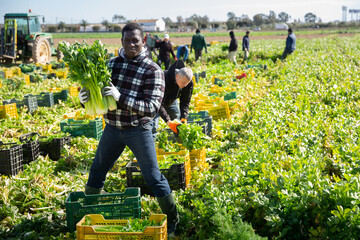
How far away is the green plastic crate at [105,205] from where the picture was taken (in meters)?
3.61

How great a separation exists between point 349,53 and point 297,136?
54.6ft

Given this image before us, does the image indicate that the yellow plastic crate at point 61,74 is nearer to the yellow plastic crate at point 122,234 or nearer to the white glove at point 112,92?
the white glove at point 112,92

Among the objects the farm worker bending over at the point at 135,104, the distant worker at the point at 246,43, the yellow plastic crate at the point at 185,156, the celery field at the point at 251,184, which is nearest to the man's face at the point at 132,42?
the farm worker bending over at the point at 135,104

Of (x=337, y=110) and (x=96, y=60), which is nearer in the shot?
(x=96, y=60)

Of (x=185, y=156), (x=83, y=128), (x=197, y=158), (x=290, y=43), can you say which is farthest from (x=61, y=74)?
(x=185, y=156)

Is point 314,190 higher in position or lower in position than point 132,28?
lower

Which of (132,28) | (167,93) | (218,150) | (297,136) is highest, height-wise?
(132,28)

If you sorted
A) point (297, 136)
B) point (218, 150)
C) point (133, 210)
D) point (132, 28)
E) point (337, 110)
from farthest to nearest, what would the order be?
point (337, 110)
point (218, 150)
point (297, 136)
point (133, 210)
point (132, 28)

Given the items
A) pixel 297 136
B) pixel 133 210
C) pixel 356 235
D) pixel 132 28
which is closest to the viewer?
pixel 356 235

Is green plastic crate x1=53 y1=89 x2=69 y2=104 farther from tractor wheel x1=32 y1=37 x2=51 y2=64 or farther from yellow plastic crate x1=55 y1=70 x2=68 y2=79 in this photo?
tractor wheel x1=32 y1=37 x2=51 y2=64

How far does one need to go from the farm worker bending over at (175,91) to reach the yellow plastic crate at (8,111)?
4394 mm

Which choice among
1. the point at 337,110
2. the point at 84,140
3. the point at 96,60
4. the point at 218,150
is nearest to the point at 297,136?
the point at 218,150

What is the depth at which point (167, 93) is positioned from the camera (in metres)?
5.31

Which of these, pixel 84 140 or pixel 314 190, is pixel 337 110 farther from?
pixel 84 140
